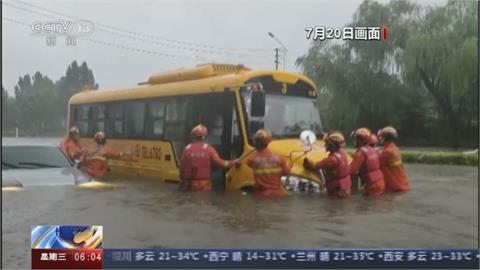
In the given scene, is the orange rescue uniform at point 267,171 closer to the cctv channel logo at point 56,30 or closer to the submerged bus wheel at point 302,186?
the submerged bus wheel at point 302,186

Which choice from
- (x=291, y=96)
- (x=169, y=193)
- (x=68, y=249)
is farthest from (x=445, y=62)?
(x=68, y=249)

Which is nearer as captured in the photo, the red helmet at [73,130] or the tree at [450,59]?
the tree at [450,59]

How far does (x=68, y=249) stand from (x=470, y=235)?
8.22 ft

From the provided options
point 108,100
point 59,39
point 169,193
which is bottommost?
point 169,193

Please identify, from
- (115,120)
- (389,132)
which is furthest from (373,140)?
(115,120)

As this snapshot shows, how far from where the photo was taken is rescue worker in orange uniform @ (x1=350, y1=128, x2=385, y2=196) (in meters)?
3.95

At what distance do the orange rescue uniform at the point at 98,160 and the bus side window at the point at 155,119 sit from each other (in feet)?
0.89

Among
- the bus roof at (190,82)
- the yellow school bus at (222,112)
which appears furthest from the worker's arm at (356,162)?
the bus roof at (190,82)

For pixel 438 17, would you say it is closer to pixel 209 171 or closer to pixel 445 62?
pixel 445 62

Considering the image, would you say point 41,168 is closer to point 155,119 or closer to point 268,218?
point 155,119

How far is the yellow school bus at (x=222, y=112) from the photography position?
13.1ft

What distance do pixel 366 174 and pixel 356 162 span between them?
10cm

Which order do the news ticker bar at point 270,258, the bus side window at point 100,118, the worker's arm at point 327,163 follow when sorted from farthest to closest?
the bus side window at point 100,118, the worker's arm at point 327,163, the news ticker bar at point 270,258

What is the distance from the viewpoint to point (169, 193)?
13.2 feet
